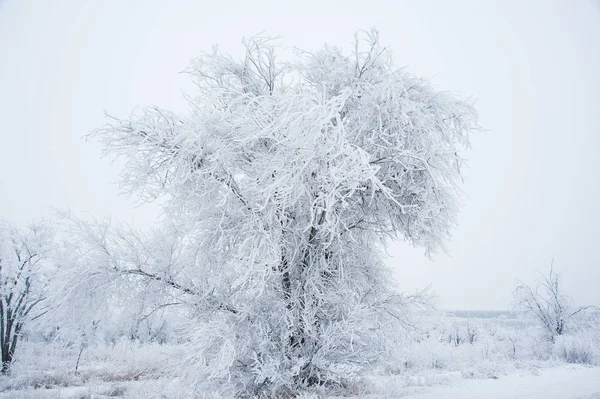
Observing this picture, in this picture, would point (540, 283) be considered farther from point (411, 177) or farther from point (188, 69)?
point (188, 69)

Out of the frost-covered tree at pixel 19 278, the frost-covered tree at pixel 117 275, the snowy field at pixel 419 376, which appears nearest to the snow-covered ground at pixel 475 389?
the snowy field at pixel 419 376

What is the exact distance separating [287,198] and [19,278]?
13.5 metres

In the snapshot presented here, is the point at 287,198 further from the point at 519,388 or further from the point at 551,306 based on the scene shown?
the point at 551,306

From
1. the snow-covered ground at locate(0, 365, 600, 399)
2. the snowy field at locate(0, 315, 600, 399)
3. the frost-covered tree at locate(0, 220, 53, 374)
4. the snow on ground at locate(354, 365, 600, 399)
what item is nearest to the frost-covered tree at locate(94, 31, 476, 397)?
the snowy field at locate(0, 315, 600, 399)

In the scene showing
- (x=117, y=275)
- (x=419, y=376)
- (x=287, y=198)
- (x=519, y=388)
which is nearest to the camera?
(x=287, y=198)

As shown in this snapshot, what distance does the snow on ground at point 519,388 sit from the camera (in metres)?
7.16

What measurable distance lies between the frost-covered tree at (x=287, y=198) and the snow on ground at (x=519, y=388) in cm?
203

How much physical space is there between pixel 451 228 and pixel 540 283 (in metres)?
18.5

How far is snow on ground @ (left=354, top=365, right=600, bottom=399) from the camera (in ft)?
23.5

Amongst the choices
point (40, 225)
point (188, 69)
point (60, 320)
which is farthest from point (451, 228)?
point (40, 225)

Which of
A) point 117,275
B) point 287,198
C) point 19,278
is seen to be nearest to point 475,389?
point 287,198

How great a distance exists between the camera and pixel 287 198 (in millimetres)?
5316

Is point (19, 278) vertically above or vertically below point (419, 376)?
above

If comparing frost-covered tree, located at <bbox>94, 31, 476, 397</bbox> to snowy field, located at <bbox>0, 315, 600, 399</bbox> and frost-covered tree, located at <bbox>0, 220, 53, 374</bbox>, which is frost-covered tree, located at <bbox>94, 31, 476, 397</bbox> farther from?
frost-covered tree, located at <bbox>0, 220, 53, 374</bbox>
